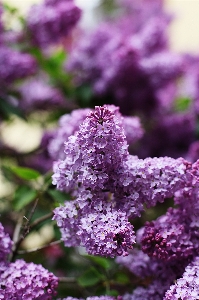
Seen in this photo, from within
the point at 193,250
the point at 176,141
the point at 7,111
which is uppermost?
the point at 176,141

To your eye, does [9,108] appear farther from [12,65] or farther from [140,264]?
[140,264]

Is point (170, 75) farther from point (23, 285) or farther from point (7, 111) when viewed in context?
point (23, 285)

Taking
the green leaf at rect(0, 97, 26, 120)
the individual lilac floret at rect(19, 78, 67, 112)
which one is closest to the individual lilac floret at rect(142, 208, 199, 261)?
the green leaf at rect(0, 97, 26, 120)

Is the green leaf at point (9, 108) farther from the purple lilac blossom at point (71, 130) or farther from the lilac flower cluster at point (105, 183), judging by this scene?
the lilac flower cluster at point (105, 183)

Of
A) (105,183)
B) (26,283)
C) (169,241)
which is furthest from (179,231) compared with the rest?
(26,283)

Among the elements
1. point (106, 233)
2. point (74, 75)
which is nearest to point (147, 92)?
point (74, 75)

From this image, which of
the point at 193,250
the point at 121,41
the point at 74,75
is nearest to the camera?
the point at 193,250

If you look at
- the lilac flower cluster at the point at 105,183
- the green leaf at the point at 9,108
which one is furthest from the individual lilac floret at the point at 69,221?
the green leaf at the point at 9,108
